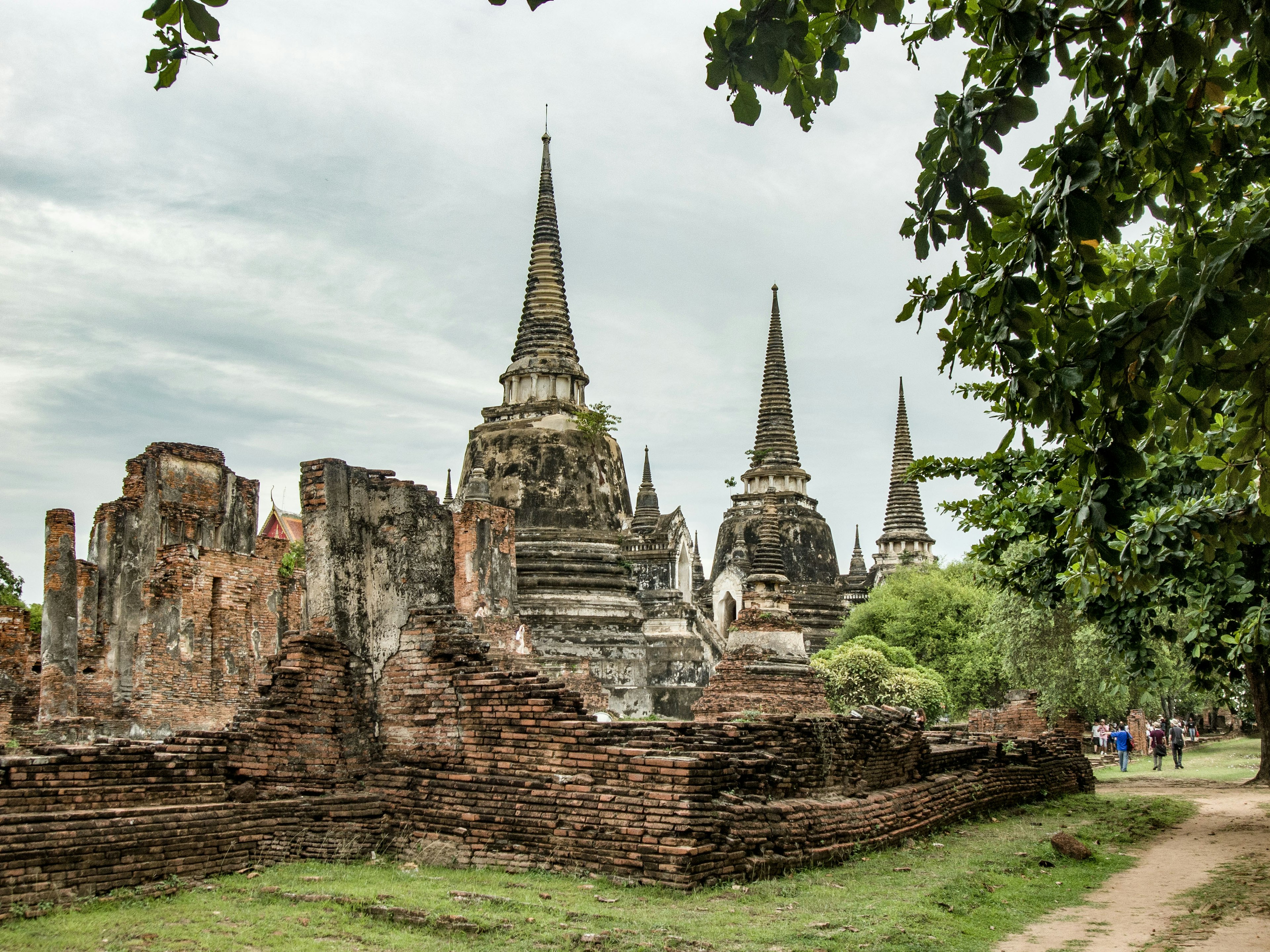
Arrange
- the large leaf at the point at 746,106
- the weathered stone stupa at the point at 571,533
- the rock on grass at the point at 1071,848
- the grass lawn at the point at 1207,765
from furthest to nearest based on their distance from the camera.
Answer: the weathered stone stupa at the point at 571,533, the grass lawn at the point at 1207,765, the rock on grass at the point at 1071,848, the large leaf at the point at 746,106

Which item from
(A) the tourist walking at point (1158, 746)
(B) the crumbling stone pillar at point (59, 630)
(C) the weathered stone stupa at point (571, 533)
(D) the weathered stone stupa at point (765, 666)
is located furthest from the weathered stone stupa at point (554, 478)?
(A) the tourist walking at point (1158, 746)

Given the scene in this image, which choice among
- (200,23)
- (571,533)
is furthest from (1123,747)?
(200,23)

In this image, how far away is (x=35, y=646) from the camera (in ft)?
64.5

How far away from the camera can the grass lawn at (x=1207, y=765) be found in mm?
22656

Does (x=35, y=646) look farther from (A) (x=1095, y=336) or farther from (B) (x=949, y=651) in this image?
(B) (x=949, y=651)

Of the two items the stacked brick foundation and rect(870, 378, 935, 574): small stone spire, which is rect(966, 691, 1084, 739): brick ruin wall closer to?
the stacked brick foundation

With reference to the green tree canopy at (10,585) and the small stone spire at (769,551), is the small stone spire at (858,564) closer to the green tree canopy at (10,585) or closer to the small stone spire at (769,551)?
the small stone spire at (769,551)

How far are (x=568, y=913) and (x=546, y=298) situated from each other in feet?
75.8

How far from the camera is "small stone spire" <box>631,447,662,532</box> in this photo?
1355 inches

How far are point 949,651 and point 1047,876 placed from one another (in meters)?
25.9

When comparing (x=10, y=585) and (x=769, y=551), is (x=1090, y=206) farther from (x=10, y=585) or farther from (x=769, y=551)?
(x=10, y=585)

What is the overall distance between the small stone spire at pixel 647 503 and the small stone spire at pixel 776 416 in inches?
223

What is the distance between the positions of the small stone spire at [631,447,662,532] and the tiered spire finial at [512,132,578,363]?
7.07 m

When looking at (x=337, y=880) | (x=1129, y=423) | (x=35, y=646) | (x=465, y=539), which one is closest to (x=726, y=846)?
(x=337, y=880)
